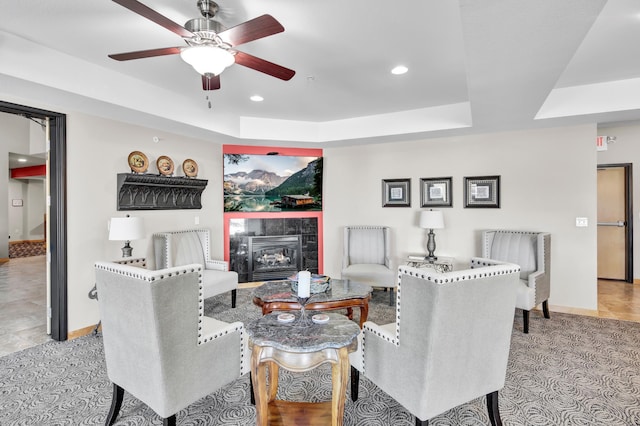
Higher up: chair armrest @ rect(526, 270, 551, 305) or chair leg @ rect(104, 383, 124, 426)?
chair armrest @ rect(526, 270, 551, 305)

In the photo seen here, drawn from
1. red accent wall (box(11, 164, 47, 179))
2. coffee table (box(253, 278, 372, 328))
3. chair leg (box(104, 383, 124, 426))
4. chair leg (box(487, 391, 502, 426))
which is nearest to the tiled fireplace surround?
coffee table (box(253, 278, 372, 328))

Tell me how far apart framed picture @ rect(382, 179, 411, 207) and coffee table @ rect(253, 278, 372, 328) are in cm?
221

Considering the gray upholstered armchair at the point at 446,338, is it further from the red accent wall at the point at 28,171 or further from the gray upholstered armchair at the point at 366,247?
the red accent wall at the point at 28,171

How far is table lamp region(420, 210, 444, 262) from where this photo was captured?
4.63 meters

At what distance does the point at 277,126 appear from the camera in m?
5.05

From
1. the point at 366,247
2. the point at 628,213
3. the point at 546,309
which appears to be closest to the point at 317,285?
the point at 366,247

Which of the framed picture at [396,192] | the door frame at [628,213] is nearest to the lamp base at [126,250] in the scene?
the framed picture at [396,192]

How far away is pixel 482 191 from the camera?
4699 millimetres

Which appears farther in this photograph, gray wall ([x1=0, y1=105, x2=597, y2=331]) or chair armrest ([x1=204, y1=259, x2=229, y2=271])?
chair armrest ([x1=204, y1=259, x2=229, y2=271])

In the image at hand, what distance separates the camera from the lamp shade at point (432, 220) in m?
4.62

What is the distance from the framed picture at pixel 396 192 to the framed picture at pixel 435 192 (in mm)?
213

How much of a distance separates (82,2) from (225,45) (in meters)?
0.98

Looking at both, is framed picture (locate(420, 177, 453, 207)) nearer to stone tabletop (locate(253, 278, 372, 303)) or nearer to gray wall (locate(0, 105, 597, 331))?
gray wall (locate(0, 105, 597, 331))

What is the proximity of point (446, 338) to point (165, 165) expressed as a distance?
4049mm
